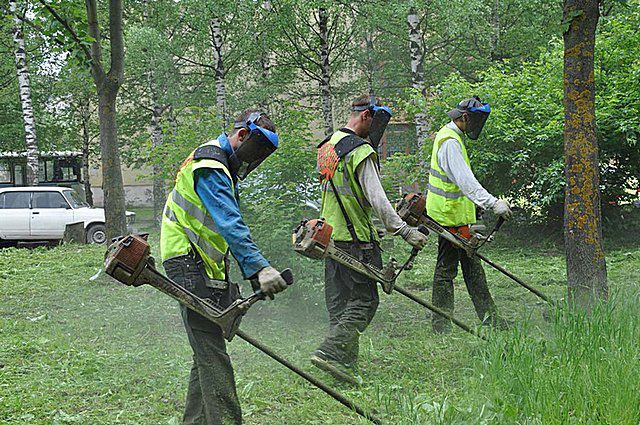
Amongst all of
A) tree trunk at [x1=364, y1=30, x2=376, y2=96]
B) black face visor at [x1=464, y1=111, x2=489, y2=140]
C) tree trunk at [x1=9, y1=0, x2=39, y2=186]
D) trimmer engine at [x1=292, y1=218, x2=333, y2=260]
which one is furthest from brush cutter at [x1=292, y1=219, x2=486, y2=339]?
tree trunk at [x1=364, y1=30, x2=376, y2=96]

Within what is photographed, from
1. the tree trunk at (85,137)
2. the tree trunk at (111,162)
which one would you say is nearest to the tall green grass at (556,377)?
the tree trunk at (111,162)

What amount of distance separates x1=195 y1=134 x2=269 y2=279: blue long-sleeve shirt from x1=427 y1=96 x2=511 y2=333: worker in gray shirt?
3.06 m

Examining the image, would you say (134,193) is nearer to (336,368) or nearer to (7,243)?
(7,243)

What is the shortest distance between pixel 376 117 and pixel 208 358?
8.25 feet

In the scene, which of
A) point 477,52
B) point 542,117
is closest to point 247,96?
point 477,52

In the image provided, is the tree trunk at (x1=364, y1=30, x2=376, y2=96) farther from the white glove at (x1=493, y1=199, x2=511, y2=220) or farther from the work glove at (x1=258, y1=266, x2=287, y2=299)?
the work glove at (x1=258, y1=266, x2=287, y2=299)

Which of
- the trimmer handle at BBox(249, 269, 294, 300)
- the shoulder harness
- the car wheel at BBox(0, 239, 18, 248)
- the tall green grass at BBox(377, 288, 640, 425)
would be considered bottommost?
the car wheel at BBox(0, 239, 18, 248)

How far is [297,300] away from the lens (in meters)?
7.95

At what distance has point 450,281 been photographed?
6922 millimetres

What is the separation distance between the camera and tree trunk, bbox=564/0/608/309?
5855 millimetres

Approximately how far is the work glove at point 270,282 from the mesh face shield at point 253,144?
0.68 meters

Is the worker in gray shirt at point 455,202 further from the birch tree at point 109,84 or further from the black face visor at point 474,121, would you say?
the birch tree at point 109,84

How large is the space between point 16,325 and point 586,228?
5.74 meters

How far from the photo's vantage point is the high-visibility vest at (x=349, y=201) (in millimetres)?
5645
